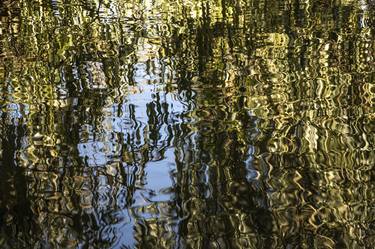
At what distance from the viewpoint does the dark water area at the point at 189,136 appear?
296 cm

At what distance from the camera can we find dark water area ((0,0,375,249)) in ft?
9.70

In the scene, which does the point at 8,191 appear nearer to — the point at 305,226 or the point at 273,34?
the point at 305,226

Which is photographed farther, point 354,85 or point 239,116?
point 354,85

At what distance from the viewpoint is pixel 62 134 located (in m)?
4.04

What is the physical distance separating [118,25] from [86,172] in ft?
13.2

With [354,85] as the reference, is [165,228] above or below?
below

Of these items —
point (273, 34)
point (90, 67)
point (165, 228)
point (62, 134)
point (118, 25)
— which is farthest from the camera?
point (118, 25)

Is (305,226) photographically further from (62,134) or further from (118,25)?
(118,25)

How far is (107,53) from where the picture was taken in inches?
234

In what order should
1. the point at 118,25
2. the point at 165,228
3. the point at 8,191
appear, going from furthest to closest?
the point at 118,25
the point at 8,191
the point at 165,228

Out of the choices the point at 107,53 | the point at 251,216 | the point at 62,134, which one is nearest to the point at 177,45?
the point at 107,53

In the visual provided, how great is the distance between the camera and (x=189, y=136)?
3.95m

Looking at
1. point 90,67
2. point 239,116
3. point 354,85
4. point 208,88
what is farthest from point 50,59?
point 354,85

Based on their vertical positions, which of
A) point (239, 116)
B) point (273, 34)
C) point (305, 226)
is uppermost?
point (273, 34)
